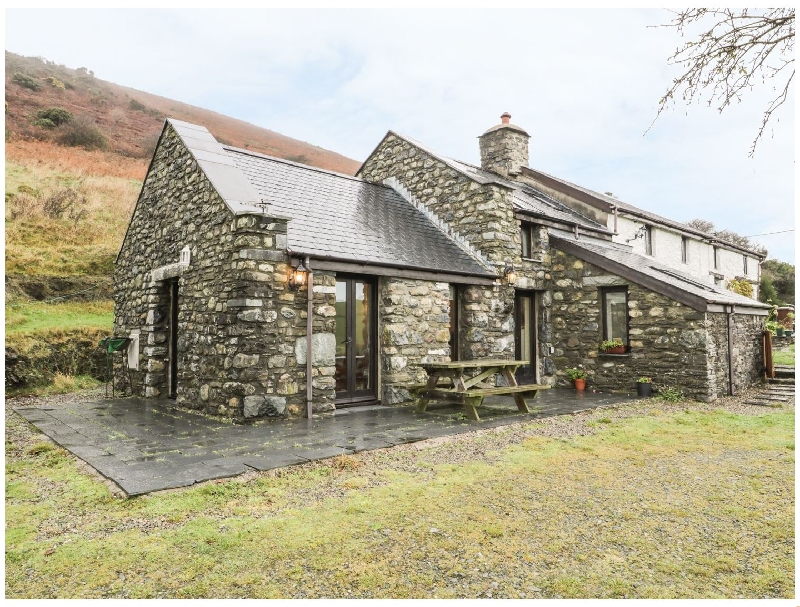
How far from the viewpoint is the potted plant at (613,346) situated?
11.4 m

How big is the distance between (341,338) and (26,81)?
121 ft

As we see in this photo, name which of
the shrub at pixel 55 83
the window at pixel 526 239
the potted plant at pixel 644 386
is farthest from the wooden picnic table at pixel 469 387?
the shrub at pixel 55 83

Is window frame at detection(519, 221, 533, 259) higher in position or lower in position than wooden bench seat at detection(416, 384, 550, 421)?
higher

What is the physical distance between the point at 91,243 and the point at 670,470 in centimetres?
1796

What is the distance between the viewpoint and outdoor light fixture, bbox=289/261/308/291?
817 cm

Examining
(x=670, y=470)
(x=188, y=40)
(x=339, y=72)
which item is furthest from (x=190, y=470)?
(x=339, y=72)

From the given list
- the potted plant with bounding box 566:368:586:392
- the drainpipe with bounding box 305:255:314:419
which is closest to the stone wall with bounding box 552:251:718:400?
the potted plant with bounding box 566:368:586:392

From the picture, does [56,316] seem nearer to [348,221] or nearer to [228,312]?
[228,312]

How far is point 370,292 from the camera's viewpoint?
32.0ft

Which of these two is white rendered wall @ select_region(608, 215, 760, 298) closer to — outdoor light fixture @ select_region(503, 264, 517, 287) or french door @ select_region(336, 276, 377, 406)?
outdoor light fixture @ select_region(503, 264, 517, 287)

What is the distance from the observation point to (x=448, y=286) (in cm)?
1066

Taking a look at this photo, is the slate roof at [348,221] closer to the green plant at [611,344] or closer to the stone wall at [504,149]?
the green plant at [611,344]

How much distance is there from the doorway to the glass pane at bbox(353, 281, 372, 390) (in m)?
4.58

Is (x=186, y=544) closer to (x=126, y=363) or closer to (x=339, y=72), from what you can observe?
(x=339, y=72)
